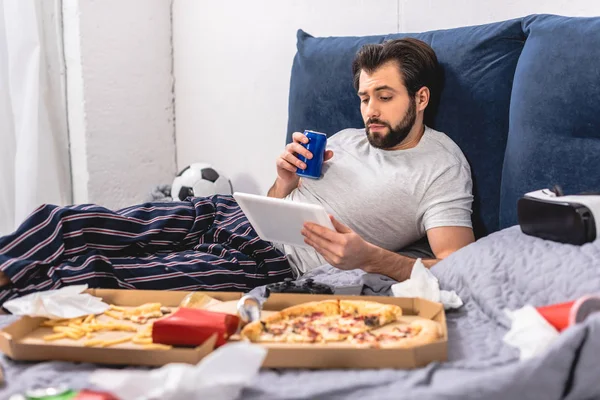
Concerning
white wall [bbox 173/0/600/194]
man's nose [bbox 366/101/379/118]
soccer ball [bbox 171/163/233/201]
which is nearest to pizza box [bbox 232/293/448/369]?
man's nose [bbox 366/101/379/118]

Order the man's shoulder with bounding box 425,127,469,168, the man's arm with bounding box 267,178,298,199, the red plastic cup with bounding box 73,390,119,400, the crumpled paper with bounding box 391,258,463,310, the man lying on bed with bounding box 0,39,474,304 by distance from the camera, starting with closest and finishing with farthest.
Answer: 1. the red plastic cup with bounding box 73,390,119,400
2. the crumpled paper with bounding box 391,258,463,310
3. the man lying on bed with bounding box 0,39,474,304
4. the man's shoulder with bounding box 425,127,469,168
5. the man's arm with bounding box 267,178,298,199

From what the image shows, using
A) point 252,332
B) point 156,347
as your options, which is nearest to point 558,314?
point 252,332

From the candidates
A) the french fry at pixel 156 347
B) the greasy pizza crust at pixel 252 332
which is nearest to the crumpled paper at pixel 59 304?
the french fry at pixel 156 347

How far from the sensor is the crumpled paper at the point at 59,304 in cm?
133

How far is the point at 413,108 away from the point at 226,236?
618 millimetres

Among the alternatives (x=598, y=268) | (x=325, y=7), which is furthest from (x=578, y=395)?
(x=325, y=7)

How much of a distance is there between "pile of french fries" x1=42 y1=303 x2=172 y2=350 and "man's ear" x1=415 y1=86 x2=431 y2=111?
0.95 meters

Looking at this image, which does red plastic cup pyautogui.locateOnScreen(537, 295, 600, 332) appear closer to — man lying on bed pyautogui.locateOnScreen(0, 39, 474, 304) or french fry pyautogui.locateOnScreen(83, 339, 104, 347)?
man lying on bed pyautogui.locateOnScreen(0, 39, 474, 304)

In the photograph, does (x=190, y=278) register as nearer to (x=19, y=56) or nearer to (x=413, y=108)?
(x=413, y=108)

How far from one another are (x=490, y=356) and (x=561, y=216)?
1.26 ft

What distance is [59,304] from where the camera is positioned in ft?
4.48

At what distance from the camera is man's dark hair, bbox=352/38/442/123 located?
77.4 inches

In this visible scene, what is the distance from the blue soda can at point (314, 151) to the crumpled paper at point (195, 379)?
85 centimetres

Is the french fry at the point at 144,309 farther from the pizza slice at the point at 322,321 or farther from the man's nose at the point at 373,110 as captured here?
the man's nose at the point at 373,110
